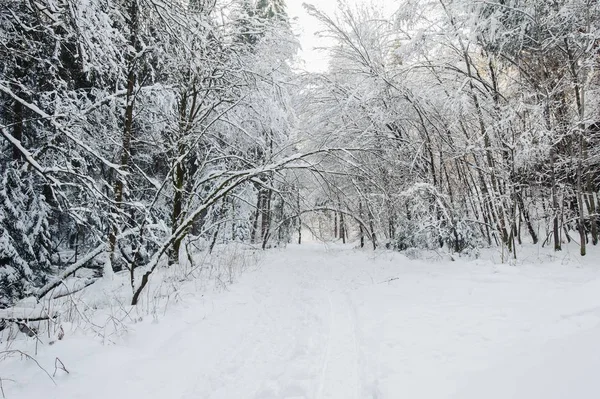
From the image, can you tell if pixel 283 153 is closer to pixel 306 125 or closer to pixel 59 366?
pixel 306 125

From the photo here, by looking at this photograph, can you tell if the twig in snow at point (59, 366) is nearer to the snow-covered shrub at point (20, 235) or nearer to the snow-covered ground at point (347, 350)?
the snow-covered ground at point (347, 350)

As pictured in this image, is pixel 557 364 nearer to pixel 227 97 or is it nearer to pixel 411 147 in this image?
pixel 227 97

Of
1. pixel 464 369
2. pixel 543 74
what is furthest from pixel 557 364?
pixel 543 74

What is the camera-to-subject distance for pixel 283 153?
340 inches

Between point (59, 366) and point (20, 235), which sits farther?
point (20, 235)

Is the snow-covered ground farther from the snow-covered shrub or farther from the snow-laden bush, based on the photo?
the snow-covered shrub

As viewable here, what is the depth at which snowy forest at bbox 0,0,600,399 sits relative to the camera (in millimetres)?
3955

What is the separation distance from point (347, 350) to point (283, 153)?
571 centimetres

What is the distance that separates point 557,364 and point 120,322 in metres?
4.22

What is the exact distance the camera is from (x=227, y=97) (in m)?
8.46

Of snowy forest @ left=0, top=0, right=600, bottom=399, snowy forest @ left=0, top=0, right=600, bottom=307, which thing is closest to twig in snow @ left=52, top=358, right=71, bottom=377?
snowy forest @ left=0, top=0, right=600, bottom=399

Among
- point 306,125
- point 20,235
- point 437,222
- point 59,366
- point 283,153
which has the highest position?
point 306,125

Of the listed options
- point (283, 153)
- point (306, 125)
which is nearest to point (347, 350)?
point (283, 153)

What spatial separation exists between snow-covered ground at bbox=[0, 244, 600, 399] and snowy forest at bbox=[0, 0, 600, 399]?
5 cm
